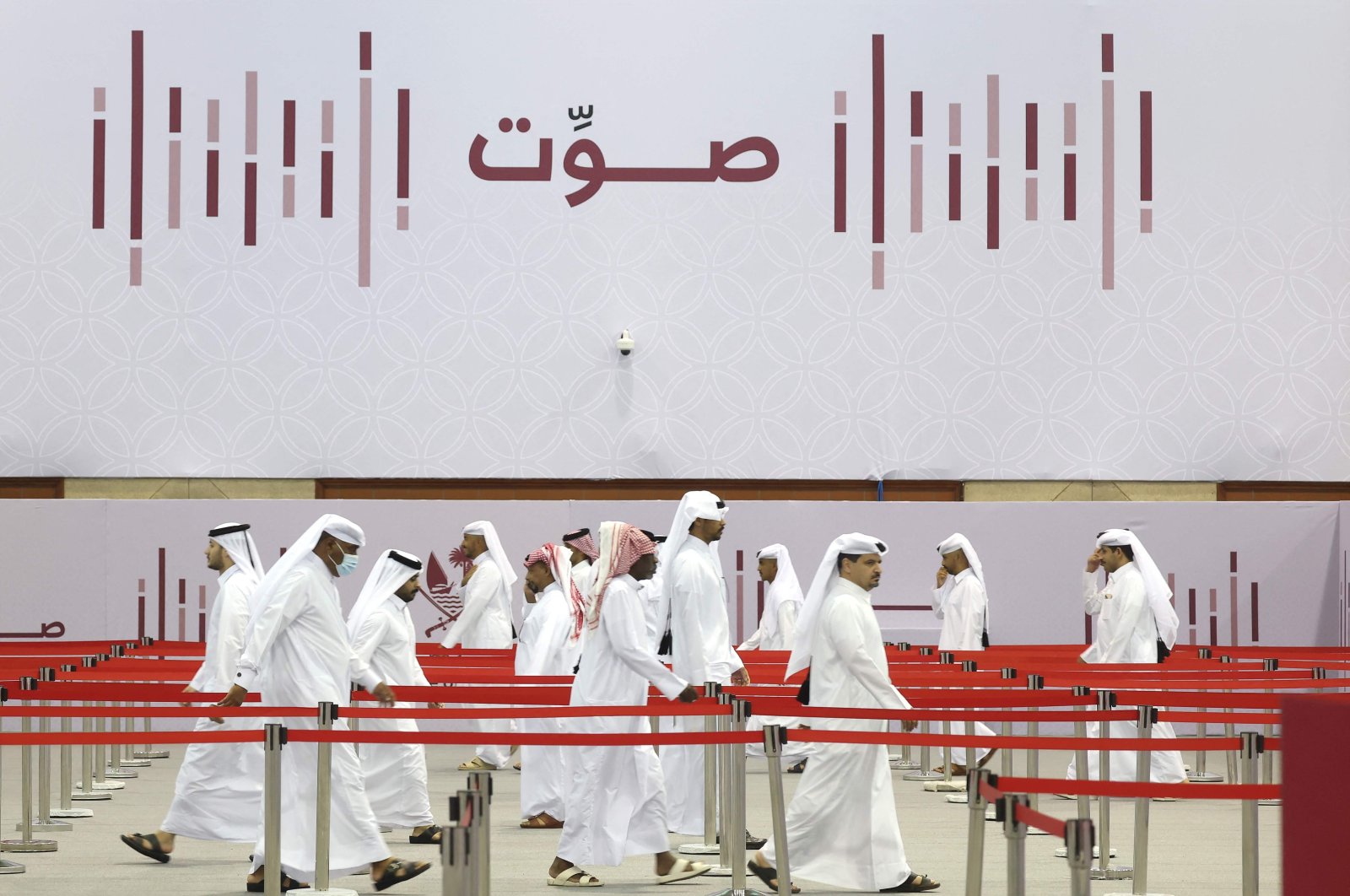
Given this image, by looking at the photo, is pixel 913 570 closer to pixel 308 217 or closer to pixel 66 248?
pixel 308 217

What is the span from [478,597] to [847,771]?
502cm

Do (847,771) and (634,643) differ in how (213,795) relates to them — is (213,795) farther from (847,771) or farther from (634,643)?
(847,771)

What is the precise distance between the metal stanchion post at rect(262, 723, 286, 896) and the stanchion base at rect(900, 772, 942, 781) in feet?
18.8

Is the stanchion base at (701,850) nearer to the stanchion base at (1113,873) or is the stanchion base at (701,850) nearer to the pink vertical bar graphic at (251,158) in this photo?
the stanchion base at (1113,873)

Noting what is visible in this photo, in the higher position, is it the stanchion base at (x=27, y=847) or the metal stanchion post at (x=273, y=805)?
the metal stanchion post at (x=273, y=805)

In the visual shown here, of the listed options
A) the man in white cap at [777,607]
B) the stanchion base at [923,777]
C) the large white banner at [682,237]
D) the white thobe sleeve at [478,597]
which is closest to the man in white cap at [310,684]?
the white thobe sleeve at [478,597]

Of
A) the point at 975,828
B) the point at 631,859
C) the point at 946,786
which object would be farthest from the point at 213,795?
the point at 946,786

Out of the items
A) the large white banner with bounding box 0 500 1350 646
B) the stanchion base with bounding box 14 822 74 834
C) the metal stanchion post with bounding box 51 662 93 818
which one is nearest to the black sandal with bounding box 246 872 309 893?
the stanchion base with bounding box 14 822 74 834

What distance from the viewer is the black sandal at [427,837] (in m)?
8.27

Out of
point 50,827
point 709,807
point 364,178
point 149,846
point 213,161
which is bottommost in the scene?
point 50,827

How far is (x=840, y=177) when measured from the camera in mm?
14859

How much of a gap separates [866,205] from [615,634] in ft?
28.3

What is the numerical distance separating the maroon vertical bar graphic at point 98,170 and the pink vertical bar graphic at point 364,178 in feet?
7.56

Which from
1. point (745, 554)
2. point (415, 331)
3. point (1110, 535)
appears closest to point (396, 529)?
point (415, 331)
